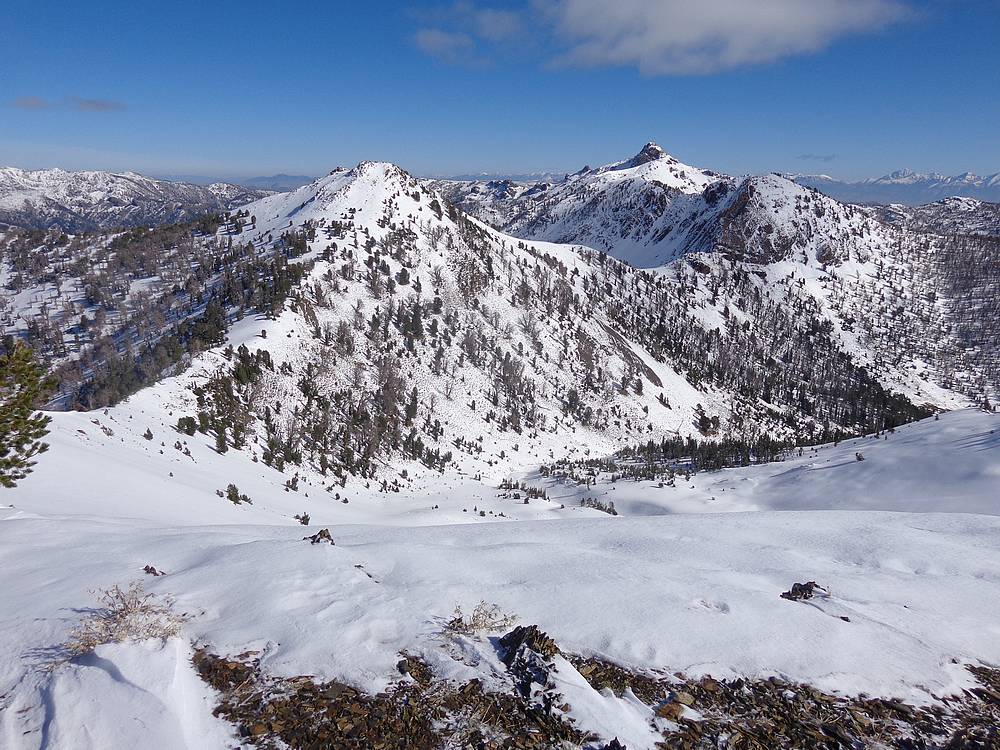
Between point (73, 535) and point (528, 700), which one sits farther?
point (73, 535)

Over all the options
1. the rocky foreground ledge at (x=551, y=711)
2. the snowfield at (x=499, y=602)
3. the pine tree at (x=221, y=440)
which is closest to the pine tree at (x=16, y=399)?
the snowfield at (x=499, y=602)

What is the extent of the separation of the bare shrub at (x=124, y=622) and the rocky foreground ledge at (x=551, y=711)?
758mm

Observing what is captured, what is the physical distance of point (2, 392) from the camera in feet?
40.0

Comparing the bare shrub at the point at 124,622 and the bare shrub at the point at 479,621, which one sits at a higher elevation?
the bare shrub at the point at 124,622

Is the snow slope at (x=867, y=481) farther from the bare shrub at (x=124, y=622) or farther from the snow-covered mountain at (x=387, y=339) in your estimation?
the bare shrub at (x=124, y=622)

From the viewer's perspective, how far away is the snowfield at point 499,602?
5.17 metres

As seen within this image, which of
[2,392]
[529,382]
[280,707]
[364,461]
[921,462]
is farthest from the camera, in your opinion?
[529,382]

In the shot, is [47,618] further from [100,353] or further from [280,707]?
[100,353]

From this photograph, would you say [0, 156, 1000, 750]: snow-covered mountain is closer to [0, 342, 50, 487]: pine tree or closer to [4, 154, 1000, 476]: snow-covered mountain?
[4, 154, 1000, 476]: snow-covered mountain

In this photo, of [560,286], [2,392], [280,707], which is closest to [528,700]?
[280,707]

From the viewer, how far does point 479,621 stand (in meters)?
6.69

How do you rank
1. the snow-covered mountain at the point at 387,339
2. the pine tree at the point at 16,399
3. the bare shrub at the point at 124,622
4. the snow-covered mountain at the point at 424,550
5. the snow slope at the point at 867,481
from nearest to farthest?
1. the snow-covered mountain at the point at 424,550
2. the bare shrub at the point at 124,622
3. the pine tree at the point at 16,399
4. the snow slope at the point at 867,481
5. the snow-covered mountain at the point at 387,339

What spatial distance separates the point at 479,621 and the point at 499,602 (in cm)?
95

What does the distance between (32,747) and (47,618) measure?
2.60 metres
